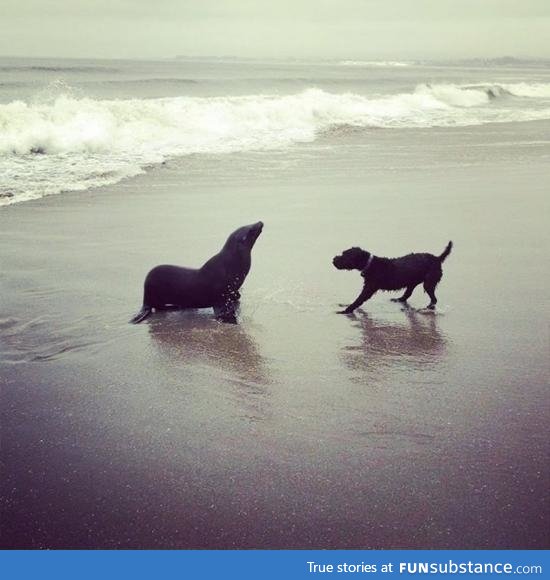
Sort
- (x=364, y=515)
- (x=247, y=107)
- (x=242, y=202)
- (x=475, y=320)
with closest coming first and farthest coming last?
(x=364, y=515) → (x=475, y=320) → (x=242, y=202) → (x=247, y=107)

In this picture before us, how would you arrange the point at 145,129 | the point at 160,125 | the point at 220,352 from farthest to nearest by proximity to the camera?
the point at 160,125, the point at 145,129, the point at 220,352

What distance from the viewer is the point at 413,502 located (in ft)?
8.29

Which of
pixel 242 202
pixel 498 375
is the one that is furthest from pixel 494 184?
pixel 498 375

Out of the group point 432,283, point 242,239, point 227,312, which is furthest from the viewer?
point 242,239

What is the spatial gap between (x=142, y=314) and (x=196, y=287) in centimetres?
40

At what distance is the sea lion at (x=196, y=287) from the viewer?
4.70m

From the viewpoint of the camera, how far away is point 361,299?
464 cm

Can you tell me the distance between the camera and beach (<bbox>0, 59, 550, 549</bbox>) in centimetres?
247

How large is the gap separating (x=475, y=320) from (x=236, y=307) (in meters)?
1.54

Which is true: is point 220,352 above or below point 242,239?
below

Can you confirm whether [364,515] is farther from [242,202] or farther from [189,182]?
[189,182]

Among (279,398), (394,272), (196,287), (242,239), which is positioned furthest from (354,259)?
(279,398)

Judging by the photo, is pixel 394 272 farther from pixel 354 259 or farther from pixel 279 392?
pixel 279 392

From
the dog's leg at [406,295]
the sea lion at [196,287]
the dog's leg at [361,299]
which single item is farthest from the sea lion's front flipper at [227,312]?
the dog's leg at [406,295]
